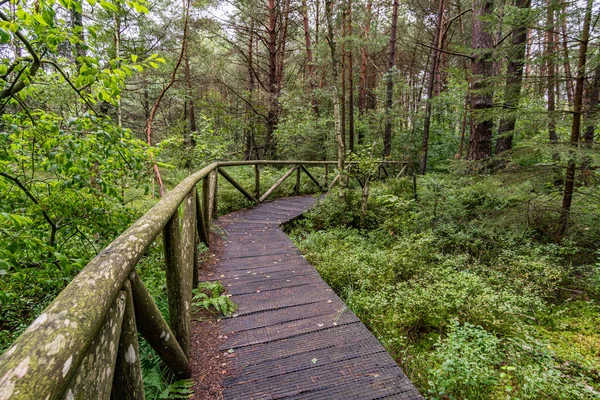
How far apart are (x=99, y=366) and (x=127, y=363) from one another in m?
0.38

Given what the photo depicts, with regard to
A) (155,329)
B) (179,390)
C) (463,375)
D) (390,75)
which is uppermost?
(390,75)

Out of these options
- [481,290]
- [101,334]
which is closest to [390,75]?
[481,290]

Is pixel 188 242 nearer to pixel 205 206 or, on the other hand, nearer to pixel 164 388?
pixel 164 388

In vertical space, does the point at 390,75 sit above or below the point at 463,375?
above

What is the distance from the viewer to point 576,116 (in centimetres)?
416

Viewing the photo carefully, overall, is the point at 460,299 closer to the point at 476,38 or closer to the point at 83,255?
the point at 83,255

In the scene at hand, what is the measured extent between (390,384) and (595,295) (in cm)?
310

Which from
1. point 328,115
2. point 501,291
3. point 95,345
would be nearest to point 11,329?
point 95,345

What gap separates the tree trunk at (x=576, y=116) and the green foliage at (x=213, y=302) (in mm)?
4414

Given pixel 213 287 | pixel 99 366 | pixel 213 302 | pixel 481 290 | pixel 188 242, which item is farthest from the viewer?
pixel 481 290

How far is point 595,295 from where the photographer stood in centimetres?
346

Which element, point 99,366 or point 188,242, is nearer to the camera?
point 99,366

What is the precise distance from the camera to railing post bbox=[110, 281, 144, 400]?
3.96 ft

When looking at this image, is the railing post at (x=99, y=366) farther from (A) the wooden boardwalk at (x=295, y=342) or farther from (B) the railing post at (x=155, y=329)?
(A) the wooden boardwalk at (x=295, y=342)
